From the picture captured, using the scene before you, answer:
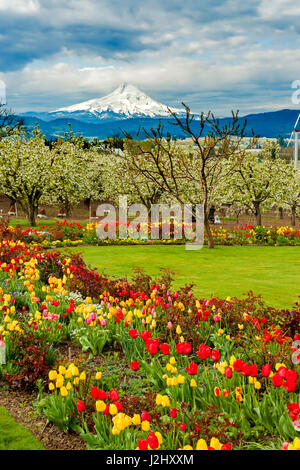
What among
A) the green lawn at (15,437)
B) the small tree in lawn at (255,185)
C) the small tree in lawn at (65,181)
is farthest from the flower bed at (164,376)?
the small tree in lawn at (65,181)

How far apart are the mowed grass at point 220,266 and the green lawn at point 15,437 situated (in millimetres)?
5514

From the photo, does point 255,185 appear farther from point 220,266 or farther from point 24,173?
point 220,266

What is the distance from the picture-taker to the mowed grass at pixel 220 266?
11.4m

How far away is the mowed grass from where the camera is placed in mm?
11445

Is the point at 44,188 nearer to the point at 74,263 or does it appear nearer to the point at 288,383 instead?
the point at 74,263

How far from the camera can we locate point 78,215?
49.2 metres

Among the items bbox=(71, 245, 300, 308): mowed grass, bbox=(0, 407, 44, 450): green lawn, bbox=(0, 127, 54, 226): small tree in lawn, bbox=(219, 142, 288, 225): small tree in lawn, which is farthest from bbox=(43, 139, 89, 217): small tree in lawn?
bbox=(0, 407, 44, 450): green lawn

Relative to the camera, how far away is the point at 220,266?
50.5ft

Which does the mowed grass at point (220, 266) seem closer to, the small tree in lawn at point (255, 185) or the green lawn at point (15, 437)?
the green lawn at point (15, 437)

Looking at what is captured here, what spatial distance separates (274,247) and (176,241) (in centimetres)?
501

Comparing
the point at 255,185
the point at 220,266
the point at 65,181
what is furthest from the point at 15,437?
the point at 65,181

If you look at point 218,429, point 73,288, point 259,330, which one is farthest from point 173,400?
point 73,288

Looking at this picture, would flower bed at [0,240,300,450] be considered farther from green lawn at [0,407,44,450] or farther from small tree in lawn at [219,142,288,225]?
small tree in lawn at [219,142,288,225]
